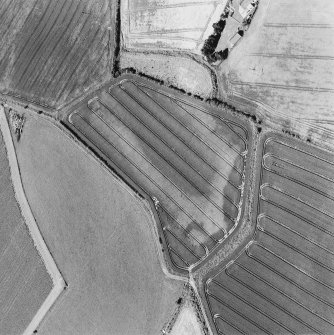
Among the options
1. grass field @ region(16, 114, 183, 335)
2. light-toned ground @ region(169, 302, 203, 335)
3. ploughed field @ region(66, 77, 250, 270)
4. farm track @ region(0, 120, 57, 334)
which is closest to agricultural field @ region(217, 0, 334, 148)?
ploughed field @ region(66, 77, 250, 270)

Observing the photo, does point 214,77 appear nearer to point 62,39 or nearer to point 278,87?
point 278,87

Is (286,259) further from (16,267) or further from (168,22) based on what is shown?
(16,267)

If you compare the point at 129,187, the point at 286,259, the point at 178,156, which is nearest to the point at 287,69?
the point at 178,156

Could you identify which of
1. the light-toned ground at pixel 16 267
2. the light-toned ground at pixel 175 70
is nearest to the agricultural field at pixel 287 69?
the light-toned ground at pixel 175 70

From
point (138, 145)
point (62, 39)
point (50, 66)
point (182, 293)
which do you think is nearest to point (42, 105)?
point (50, 66)

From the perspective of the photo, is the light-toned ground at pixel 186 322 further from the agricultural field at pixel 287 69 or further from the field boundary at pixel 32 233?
the agricultural field at pixel 287 69

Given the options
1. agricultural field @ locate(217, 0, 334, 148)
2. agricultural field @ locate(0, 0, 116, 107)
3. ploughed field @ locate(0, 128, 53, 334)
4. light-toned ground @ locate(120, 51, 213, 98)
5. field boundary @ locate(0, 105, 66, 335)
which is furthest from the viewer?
agricultural field @ locate(0, 0, 116, 107)

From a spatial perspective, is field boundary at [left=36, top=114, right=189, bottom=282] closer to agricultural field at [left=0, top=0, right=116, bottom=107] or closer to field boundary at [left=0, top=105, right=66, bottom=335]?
agricultural field at [left=0, top=0, right=116, bottom=107]
